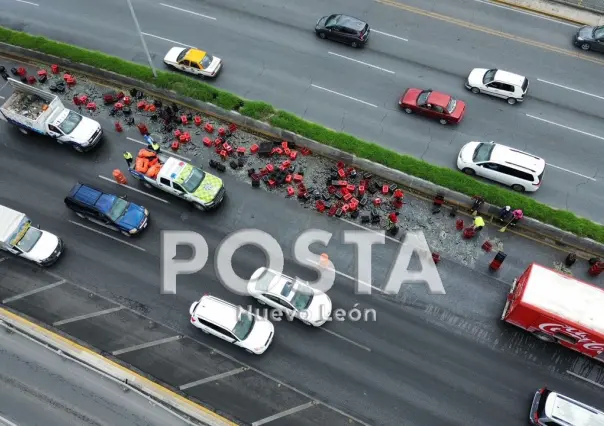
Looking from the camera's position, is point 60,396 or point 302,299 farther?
point 302,299

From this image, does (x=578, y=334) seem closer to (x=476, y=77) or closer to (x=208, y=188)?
(x=476, y=77)

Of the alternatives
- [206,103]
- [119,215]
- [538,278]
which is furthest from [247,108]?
[538,278]

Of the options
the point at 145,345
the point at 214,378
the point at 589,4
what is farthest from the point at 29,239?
the point at 589,4

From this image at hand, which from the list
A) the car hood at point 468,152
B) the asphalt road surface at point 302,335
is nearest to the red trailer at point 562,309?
the asphalt road surface at point 302,335

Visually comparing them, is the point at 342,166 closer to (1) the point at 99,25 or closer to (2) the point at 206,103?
(2) the point at 206,103

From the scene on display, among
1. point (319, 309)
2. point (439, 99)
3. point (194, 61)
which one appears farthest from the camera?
point (194, 61)

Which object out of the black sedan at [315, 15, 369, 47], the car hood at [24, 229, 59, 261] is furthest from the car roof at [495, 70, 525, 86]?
the car hood at [24, 229, 59, 261]
